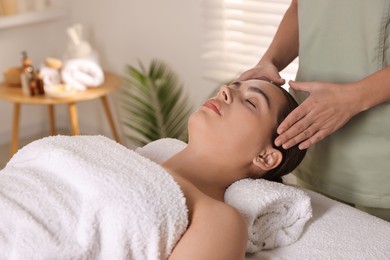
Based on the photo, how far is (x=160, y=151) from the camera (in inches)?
67.2

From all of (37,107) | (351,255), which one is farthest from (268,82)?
(37,107)

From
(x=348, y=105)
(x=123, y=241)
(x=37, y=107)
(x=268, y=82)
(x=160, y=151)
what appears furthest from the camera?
(x=37, y=107)

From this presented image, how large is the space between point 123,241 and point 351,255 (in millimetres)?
489

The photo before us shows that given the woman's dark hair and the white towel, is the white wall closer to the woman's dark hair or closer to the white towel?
the woman's dark hair

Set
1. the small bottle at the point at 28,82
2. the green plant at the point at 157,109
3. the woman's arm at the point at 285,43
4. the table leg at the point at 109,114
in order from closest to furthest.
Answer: the woman's arm at the point at 285,43, the green plant at the point at 157,109, the small bottle at the point at 28,82, the table leg at the point at 109,114

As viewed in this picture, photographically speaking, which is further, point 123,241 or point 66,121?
point 66,121

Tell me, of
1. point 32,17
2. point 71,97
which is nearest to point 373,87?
point 71,97

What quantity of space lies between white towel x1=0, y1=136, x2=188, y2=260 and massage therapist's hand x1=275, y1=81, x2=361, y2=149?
1.00ft

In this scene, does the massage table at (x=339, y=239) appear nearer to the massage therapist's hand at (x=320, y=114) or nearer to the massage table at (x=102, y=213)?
the massage table at (x=102, y=213)

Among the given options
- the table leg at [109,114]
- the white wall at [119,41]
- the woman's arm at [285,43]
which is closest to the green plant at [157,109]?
the white wall at [119,41]

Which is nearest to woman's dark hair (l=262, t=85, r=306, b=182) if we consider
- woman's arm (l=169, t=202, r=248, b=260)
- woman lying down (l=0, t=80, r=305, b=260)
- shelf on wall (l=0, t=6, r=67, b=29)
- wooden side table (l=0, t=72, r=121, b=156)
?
woman lying down (l=0, t=80, r=305, b=260)

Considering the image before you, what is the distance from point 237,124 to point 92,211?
0.44 meters

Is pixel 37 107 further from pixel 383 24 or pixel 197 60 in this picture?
pixel 383 24

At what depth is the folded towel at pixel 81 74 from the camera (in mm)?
3174
